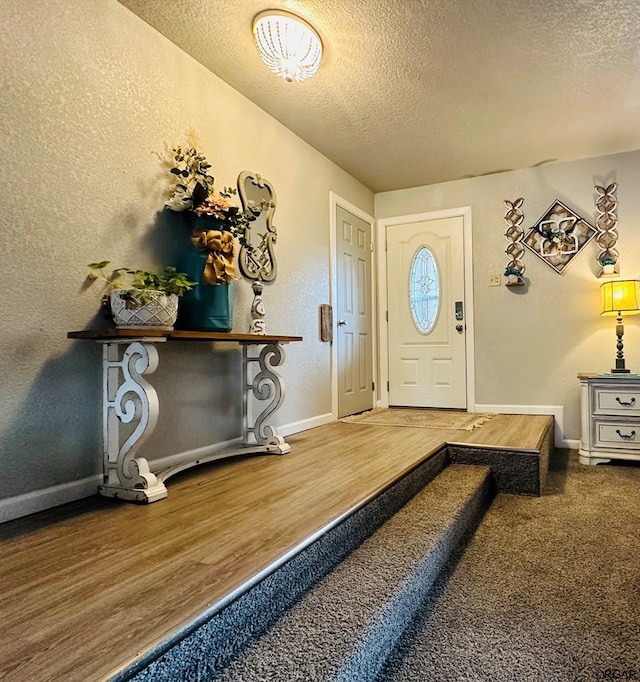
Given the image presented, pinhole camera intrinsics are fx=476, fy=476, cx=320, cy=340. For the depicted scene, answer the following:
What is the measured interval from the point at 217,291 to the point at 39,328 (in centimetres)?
77

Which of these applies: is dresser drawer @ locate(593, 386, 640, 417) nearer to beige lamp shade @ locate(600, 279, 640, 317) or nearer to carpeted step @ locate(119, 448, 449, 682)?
beige lamp shade @ locate(600, 279, 640, 317)

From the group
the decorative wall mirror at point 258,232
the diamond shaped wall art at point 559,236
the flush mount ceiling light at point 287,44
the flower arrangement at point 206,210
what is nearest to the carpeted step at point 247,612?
the flower arrangement at point 206,210

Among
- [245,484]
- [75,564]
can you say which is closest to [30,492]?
[75,564]

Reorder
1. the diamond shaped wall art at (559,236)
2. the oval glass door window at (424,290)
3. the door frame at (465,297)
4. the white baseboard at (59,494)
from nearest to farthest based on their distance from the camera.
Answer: the white baseboard at (59,494)
the diamond shaped wall art at (559,236)
the door frame at (465,297)
the oval glass door window at (424,290)

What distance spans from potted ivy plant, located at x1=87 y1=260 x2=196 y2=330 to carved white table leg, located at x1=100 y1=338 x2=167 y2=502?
0.08 meters

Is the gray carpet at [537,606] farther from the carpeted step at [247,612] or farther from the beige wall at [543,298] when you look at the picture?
the beige wall at [543,298]

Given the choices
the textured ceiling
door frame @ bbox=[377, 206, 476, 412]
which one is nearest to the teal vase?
the textured ceiling

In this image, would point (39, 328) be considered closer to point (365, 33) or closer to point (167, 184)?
point (167, 184)

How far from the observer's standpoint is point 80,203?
1.94 metres

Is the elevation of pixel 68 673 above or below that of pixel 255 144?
below

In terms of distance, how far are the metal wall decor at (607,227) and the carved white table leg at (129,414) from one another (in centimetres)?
354

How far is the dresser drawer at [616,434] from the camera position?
332cm

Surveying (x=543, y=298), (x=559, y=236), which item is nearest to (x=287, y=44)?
(x=559, y=236)

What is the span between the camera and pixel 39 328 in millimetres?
1780
